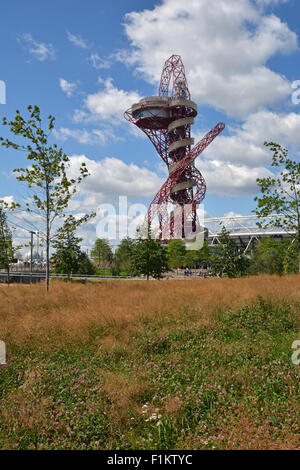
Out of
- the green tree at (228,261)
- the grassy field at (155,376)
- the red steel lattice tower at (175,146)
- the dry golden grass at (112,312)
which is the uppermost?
the red steel lattice tower at (175,146)

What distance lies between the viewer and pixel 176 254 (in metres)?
60.7

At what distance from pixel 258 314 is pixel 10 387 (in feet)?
19.2

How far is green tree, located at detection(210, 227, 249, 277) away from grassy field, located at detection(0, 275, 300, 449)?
1067cm

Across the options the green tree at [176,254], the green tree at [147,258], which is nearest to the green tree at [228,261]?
the green tree at [147,258]

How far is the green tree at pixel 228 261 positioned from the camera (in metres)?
20.5

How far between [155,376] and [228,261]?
15.4 metres

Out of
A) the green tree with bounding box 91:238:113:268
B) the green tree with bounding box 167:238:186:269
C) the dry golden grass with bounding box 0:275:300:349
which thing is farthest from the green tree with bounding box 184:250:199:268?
the dry golden grass with bounding box 0:275:300:349

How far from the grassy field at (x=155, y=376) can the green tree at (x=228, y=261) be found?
35.0ft

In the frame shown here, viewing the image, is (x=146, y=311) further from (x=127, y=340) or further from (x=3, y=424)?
(x=3, y=424)

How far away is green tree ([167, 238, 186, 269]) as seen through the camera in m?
59.5

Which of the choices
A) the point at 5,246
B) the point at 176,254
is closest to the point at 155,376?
the point at 5,246

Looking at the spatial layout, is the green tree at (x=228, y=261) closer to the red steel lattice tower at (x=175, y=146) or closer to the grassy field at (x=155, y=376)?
the grassy field at (x=155, y=376)
